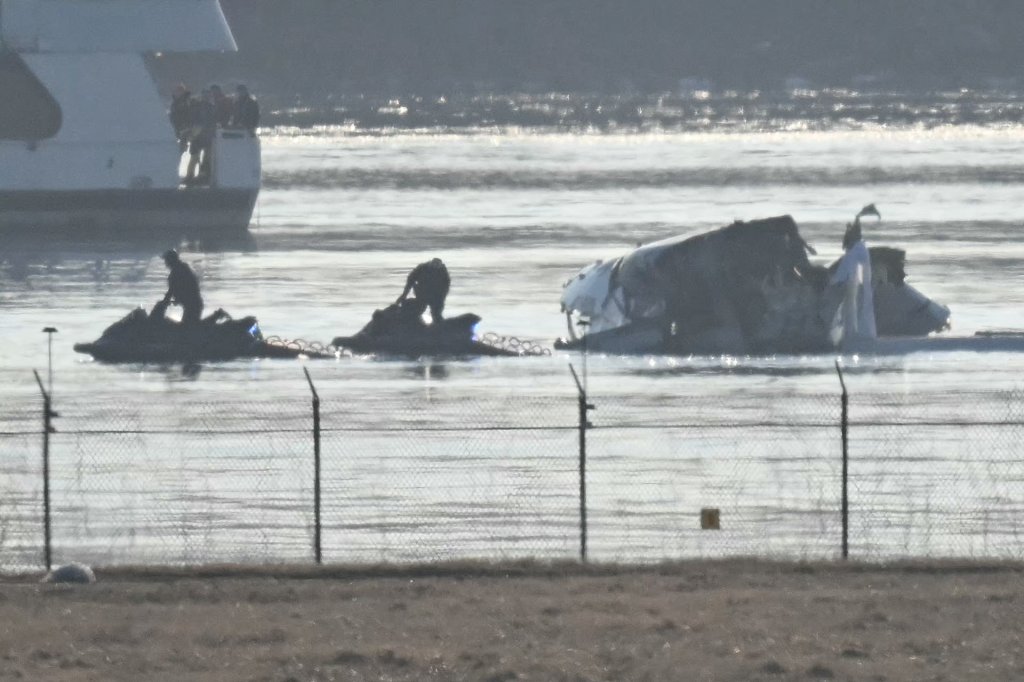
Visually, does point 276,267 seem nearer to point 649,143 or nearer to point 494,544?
point 494,544

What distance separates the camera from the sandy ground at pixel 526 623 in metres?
17.6

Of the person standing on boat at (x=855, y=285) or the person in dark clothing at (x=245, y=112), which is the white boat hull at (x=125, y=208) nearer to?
the person in dark clothing at (x=245, y=112)

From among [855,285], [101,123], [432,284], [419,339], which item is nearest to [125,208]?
[101,123]

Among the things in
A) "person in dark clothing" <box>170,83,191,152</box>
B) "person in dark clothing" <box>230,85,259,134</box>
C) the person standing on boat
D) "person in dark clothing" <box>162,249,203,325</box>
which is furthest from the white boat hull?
the person standing on boat

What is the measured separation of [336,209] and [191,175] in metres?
27.2

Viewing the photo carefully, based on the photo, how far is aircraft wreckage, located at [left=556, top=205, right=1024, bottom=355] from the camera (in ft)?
139

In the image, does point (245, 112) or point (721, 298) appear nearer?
point (721, 298)

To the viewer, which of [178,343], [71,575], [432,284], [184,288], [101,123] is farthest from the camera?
[101,123]

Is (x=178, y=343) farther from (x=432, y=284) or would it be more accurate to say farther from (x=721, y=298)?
(x=721, y=298)

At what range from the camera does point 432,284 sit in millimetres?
41062

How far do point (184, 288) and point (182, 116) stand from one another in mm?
28074

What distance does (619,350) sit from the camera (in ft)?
139

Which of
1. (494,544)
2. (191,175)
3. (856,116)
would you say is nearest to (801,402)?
(494,544)

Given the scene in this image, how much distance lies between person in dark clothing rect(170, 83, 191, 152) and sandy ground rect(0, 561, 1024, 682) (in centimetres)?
4651
